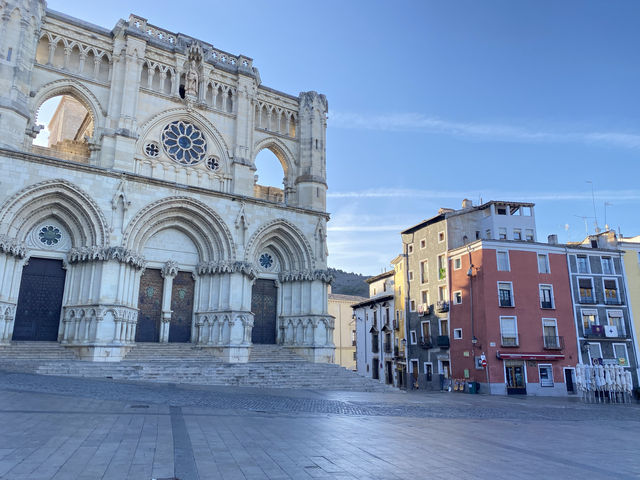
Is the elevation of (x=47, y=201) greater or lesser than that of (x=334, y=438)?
greater

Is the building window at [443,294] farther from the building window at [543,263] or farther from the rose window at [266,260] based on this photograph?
the rose window at [266,260]

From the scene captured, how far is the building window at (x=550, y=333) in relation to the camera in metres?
30.6

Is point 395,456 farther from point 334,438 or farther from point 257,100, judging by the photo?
point 257,100

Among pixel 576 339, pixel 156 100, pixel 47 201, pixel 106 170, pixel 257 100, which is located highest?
pixel 257 100

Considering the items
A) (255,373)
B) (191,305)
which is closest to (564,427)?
(255,373)

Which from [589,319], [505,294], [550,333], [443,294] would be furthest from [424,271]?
[589,319]

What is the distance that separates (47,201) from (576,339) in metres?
31.7

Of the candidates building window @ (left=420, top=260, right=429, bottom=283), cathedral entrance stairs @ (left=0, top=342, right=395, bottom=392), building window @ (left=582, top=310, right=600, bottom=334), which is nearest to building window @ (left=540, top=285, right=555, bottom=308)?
building window @ (left=582, top=310, right=600, bottom=334)

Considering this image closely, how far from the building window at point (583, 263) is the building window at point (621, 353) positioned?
17.3 ft

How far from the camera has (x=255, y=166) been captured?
90.6 feet

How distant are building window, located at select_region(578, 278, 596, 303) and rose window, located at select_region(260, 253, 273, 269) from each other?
70.2 feet

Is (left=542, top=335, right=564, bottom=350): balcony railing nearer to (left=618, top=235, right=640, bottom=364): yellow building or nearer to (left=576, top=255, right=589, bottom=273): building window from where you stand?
(left=576, top=255, right=589, bottom=273): building window

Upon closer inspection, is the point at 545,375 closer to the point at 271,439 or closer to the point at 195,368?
the point at 195,368

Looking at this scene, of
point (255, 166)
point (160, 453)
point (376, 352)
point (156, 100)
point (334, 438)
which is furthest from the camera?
point (376, 352)
